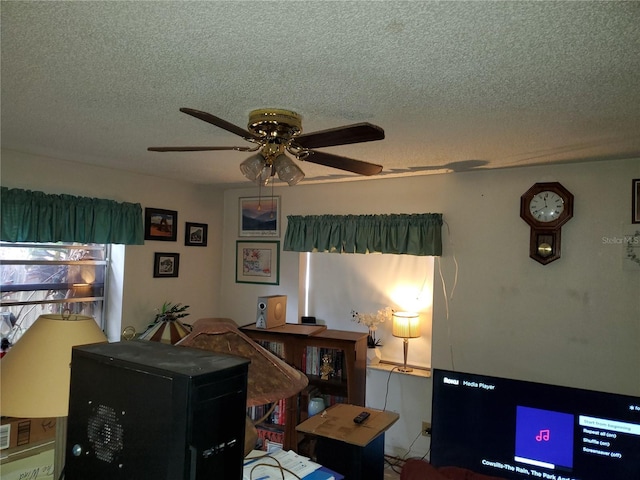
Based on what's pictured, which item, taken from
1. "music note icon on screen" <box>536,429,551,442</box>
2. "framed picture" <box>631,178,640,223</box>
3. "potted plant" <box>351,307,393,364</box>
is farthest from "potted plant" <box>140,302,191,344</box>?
"framed picture" <box>631,178,640,223</box>

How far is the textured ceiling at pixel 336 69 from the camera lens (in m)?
1.25

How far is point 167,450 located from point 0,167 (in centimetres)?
292

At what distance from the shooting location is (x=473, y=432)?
8.39ft

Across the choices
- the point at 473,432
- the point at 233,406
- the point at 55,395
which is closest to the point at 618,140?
the point at 473,432

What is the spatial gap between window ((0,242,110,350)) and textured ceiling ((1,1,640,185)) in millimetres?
1067

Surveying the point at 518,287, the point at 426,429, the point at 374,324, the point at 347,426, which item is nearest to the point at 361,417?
the point at 347,426

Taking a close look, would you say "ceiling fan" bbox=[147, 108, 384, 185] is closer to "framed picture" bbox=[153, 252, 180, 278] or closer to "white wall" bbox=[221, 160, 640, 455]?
"white wall" bbox=[221, 160, 640, 455]

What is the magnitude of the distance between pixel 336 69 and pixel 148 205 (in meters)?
2.82

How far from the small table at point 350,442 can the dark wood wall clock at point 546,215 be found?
154 centimetres

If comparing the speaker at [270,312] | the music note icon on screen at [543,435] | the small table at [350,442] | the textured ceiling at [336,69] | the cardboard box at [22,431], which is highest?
the textured ceiling at [336,69]

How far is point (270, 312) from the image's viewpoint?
383 cm

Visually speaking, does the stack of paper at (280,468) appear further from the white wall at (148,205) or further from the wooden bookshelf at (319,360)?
the white wall at (148,205)

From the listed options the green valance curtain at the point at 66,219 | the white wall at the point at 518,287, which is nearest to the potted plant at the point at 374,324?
the white wall at the point at 518,287
